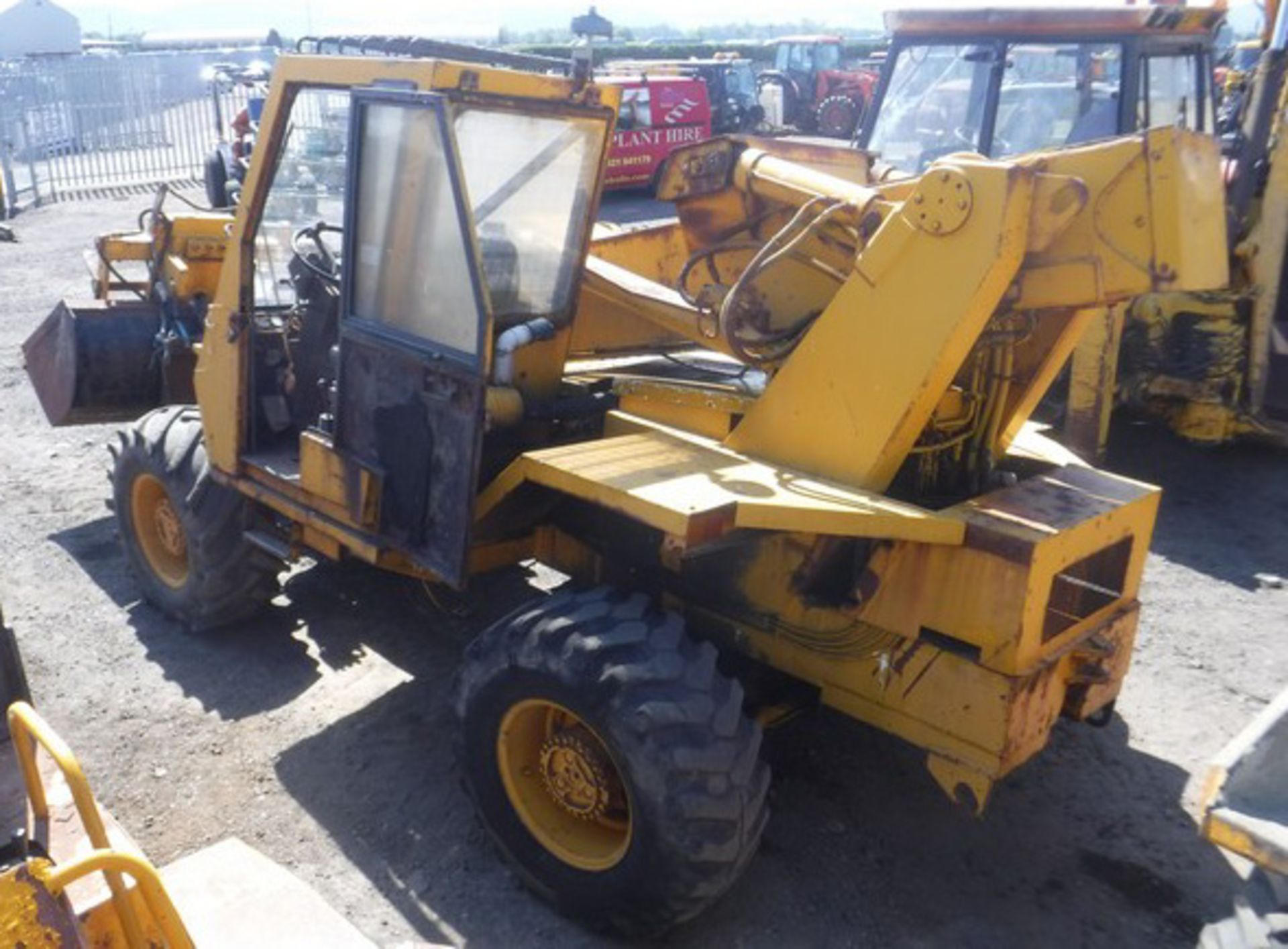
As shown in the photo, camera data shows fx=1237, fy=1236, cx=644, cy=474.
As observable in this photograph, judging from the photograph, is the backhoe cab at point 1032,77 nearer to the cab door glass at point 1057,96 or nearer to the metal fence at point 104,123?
the cab door glass at point 1057,96

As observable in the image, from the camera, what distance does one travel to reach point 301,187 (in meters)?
4.64

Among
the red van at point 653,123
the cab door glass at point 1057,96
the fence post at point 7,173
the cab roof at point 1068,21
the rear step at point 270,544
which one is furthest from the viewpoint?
the red van at point 653,123

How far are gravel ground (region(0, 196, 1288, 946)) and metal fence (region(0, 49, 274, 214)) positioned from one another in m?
12.4

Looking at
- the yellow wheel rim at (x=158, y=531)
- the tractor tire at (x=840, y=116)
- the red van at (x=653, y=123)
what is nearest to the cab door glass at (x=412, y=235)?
the yellow wheel rim at (x=158, y=531)

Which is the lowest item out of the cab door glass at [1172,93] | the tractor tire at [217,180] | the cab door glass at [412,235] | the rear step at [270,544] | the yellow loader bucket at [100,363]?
the tractor tire at [217,180]

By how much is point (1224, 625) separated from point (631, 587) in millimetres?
2892

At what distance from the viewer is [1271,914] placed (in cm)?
250

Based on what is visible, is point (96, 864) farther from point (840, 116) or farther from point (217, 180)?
point (840, 116)

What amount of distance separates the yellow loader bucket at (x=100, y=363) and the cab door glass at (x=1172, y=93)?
5511 mm

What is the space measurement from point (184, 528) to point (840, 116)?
18916mm

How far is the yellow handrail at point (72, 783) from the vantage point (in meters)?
2.15

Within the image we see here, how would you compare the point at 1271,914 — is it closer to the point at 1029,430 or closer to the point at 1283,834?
the point at 1283,834

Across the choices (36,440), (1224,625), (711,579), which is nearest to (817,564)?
(711,579)

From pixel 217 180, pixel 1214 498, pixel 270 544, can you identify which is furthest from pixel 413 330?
pixel 217 180
